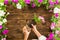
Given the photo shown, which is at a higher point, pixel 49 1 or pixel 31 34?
pixel 49 1

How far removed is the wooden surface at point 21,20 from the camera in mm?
2611

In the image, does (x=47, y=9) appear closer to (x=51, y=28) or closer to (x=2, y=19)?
(x=51, y=28)

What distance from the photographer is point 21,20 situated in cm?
267

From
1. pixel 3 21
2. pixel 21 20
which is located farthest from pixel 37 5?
pixel 3 21

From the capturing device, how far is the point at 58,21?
270 cm

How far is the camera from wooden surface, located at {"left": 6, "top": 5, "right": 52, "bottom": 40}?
8.57 feet

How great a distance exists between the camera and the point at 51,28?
2633 millimetres

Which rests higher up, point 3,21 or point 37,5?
point 37,5

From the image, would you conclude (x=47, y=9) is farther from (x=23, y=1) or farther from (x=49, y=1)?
(x=23, y=1)

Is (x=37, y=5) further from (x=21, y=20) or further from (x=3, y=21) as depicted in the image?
(x=3, y=21)

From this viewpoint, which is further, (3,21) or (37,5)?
Answer: (37,5)

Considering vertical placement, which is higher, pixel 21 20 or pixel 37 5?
pixel 37 5

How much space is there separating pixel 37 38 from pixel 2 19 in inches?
15.9

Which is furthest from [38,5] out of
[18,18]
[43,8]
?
[18,18]
